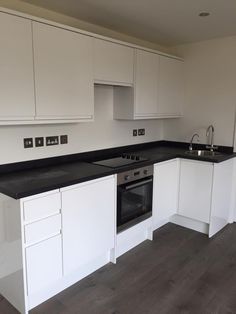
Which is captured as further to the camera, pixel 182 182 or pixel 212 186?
pixel 182 182

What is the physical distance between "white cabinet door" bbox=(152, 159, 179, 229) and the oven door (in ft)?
0.36

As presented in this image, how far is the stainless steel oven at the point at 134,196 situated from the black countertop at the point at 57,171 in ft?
0.30

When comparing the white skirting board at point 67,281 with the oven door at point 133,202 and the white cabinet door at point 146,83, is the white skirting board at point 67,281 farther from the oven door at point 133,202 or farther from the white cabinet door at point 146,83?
the white cabinet door at point 146,83

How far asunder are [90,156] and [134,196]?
2.21ft

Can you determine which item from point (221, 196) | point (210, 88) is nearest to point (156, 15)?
point (210, 88)

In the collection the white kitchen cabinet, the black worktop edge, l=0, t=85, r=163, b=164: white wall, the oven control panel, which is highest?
the white kitchen cabinet

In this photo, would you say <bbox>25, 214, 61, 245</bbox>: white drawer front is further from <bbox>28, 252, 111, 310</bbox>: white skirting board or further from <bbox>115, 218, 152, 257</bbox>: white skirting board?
<bbox>115, 218, 152, 257</bbox>: white skirting board

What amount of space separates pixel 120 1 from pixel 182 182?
6.78ft

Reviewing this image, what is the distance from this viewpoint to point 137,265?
8.45ft

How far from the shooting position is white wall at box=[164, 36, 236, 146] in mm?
3340

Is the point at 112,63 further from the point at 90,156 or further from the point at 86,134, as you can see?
the point at 90,156

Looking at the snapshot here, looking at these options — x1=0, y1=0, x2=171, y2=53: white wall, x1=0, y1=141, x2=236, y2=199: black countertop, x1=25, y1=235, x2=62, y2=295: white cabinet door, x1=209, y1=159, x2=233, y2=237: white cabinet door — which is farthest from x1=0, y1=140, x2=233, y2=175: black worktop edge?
x1=0, y1=0, x2=171, y2=53: white wall

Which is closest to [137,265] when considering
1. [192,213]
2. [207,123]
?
[192,213]

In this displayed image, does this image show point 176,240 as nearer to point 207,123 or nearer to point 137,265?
point 137,265
